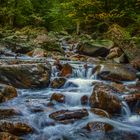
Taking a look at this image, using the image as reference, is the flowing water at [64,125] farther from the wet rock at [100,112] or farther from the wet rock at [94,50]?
the wet rock at [94,50]

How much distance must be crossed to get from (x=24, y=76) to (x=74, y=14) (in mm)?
10974

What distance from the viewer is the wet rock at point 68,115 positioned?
25.6 ft

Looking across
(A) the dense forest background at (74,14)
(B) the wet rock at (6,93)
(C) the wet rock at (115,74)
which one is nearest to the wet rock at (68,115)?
(B) the wet rock at (6,93)

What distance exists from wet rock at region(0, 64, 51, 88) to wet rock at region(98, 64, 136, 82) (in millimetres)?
2087

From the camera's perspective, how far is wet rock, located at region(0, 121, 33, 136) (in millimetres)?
6918

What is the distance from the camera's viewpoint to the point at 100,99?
8.62 meters

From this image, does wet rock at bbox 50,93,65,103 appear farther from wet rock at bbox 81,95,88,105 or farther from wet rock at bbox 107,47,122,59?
wet rock at bbox 107,47,122,59

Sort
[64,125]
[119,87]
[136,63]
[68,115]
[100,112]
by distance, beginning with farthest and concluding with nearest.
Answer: [136,63], [119,87], [100,112], [68,115], [64,125]

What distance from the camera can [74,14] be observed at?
68.4 feet

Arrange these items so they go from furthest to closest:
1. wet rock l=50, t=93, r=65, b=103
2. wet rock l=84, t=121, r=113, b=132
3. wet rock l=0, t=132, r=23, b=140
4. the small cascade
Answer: wet rock l=50, t=93, r=65, b=103, the small cascade, wet rock l=84, t=121, r=113, b=132, wet rock l=0, t=132, r=23, b=140

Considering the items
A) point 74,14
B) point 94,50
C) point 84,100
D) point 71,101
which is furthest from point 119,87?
point 74,14

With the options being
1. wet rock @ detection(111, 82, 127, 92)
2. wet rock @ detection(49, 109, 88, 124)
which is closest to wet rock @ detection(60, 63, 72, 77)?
wet rock @ detection(111, 82, 127, 92)

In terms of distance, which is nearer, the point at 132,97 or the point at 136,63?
the point at 132,97

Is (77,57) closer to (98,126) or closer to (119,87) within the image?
(119,87)
